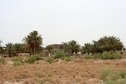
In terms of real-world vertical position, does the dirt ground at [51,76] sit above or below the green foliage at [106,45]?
below

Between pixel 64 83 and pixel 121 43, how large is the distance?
67243mm

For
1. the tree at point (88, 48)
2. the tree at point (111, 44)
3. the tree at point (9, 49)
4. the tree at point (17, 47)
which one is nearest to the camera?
the tree at point (111, 44)

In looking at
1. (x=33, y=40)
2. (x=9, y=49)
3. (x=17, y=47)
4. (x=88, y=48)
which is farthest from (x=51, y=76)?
(x=17, y=47)

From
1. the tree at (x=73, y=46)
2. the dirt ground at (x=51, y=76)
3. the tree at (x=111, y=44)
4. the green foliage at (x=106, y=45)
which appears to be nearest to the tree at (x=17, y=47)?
the tree at (x=73, y=46)

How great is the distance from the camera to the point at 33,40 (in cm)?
7738

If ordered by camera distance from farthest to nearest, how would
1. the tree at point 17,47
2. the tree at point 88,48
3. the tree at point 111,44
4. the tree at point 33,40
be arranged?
the tree at point 17,47 → the tree at point 88,48 → the tree at point 111,44 → the tree at point 33,40

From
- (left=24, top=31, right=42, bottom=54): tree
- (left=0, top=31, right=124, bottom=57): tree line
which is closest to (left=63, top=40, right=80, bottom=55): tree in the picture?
(left=0, top=31, right=124, bottom=57): tree line

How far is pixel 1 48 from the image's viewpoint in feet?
316

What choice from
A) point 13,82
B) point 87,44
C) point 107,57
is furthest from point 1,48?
point 13,82

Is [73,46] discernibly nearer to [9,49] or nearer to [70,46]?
[70,46]

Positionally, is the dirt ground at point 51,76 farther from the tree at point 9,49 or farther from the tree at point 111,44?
the tree at point 9,49

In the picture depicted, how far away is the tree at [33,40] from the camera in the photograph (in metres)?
77.8

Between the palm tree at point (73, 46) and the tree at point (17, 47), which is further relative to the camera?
the tree at point (17, 47)

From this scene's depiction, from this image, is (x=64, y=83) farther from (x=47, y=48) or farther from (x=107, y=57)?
(x=47, y=48)
